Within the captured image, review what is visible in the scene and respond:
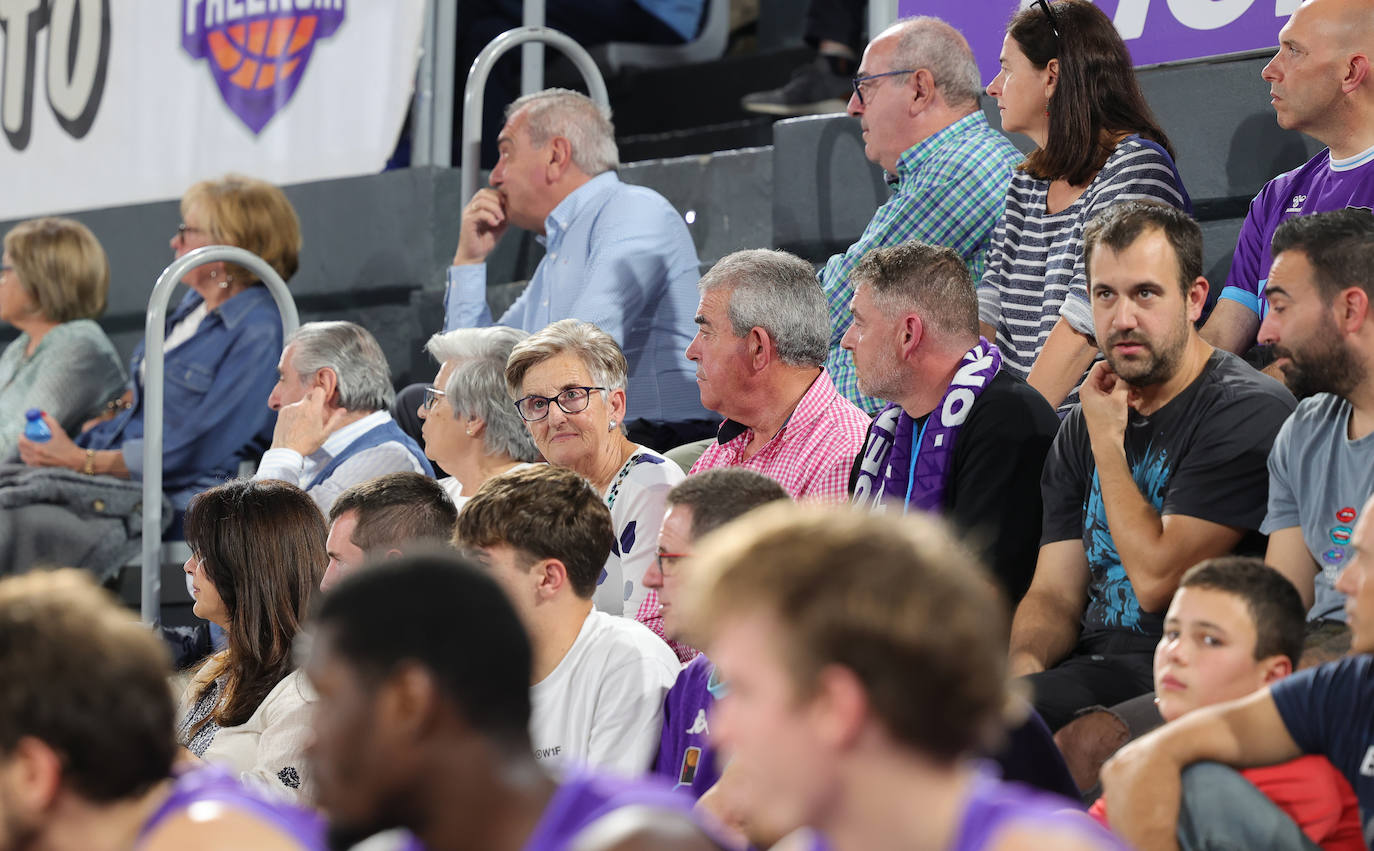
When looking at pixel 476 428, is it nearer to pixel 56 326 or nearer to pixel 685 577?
pixel 685 577

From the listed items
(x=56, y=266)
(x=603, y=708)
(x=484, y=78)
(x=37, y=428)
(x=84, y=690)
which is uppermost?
(x=484, y=78)

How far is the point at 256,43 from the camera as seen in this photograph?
5.89 m

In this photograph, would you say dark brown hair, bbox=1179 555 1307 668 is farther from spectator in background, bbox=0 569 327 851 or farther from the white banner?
the white banner

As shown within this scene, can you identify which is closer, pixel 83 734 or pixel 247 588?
pixel 83 734

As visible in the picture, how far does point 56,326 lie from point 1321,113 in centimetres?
399

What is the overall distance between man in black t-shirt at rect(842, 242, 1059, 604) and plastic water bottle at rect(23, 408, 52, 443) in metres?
2.88

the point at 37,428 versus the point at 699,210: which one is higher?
the point at 699,210

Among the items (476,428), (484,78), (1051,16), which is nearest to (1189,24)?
(1051,16)

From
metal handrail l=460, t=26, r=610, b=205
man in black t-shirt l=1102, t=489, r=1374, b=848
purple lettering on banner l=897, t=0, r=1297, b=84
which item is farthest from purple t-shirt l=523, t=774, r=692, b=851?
metal handrail l=460, t=26, r=610, b=205

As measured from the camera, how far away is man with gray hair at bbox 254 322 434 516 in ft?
14.6

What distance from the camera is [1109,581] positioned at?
3096 millimetres

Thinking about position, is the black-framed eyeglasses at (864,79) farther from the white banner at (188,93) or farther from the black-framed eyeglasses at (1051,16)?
the white banner at (188,93)

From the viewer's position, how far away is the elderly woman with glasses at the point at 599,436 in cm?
362

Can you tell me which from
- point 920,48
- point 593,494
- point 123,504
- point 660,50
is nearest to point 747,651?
point 593,494
